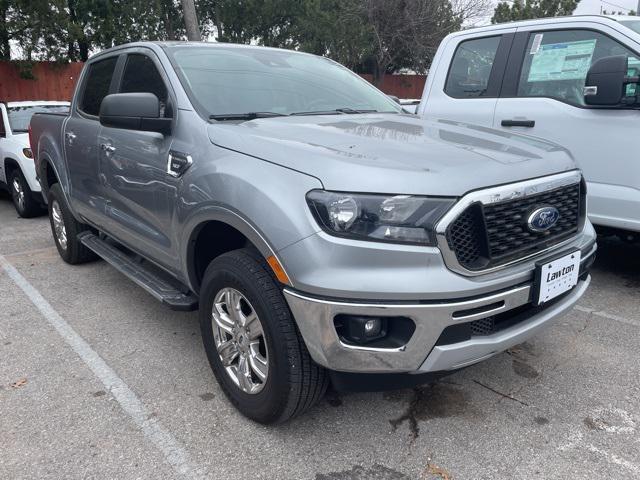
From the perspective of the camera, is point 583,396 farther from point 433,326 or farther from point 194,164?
point 194,164

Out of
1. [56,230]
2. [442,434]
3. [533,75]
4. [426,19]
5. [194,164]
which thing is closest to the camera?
[442,434]

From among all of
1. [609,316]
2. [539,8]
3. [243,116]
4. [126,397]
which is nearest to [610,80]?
[609,316]

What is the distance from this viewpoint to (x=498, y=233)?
7.03 ft

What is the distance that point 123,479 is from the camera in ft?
7.31

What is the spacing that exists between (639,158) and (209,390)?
322 centimetres

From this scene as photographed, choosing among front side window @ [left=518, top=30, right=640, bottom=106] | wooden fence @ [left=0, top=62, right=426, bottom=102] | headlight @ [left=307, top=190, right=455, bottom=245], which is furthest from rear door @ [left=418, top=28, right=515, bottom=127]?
wooden fence @ [left=0, top=62, right=426, bottom=102]

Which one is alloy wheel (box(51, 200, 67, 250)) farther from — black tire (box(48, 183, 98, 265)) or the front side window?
the front side window

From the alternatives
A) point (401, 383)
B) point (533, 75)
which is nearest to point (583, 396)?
point (401, 383)

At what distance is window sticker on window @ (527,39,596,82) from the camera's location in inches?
159

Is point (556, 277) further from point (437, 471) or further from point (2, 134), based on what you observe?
point (2, 134)

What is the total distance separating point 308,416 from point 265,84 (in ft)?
6.26

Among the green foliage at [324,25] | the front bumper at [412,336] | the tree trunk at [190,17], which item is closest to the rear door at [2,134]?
the tree trunk at [190,17]

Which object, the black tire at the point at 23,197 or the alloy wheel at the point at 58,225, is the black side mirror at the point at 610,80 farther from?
the black tire at the point at 23,197

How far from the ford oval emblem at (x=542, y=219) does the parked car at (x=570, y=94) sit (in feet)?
4.31
